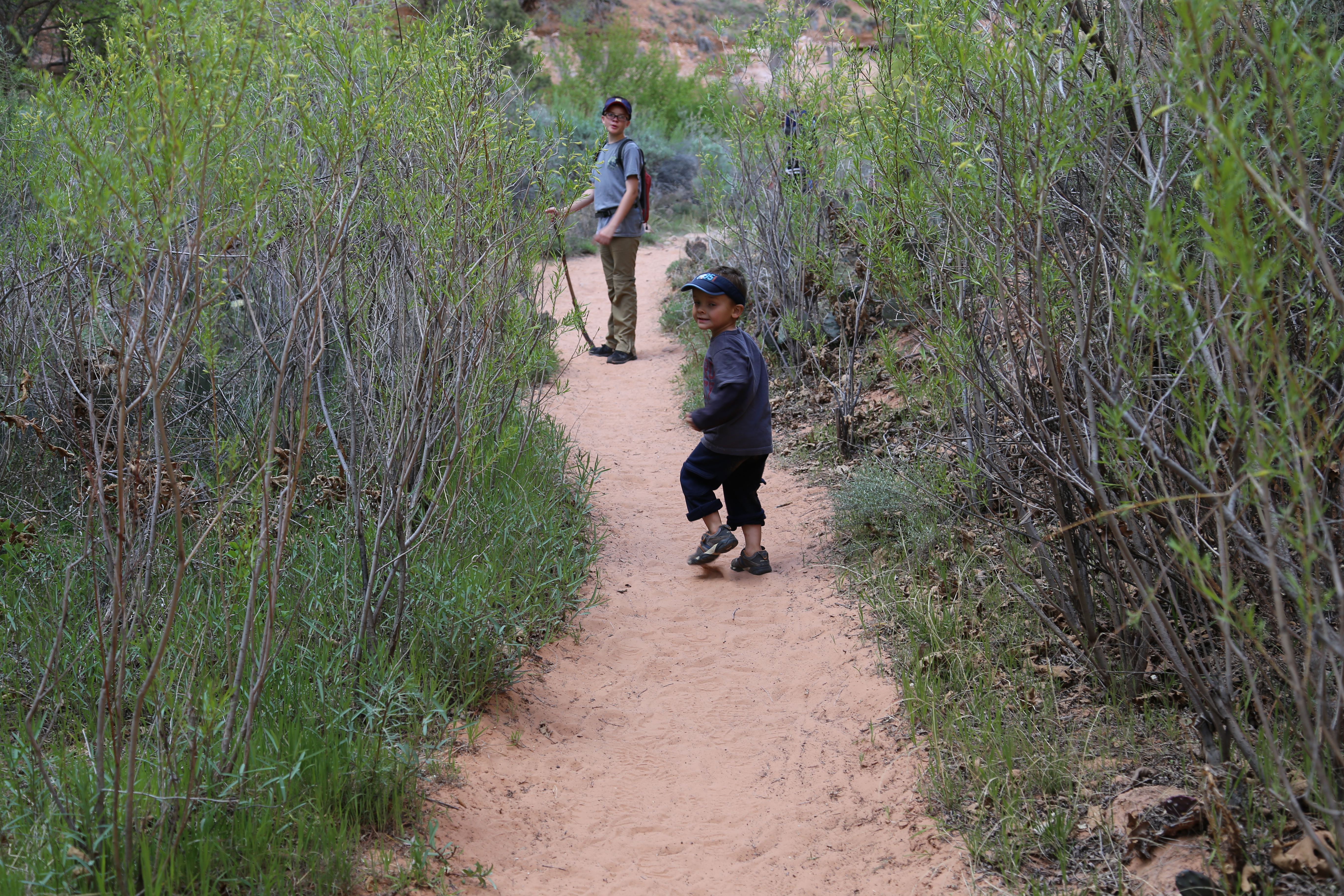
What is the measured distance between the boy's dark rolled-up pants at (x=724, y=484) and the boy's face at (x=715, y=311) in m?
0.53

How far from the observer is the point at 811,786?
9.32 ft

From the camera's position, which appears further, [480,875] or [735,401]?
[735,401]

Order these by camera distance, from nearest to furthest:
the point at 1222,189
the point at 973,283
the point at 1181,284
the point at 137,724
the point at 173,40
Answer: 1. the point at 1222,189
2. the point at 1181,284
3. the point at 137,724
4. the point at 173,40
5. the point at 973,283

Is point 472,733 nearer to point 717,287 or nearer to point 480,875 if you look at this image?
point 480,875

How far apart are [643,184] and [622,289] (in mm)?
847

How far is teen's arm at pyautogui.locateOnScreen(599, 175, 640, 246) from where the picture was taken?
7.22 meters

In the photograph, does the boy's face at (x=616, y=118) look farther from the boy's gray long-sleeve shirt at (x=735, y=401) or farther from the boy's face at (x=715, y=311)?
the boy's gray long-sleeve shirt at (x=735, y=401)

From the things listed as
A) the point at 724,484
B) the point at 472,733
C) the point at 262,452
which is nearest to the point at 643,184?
the point at 724,484

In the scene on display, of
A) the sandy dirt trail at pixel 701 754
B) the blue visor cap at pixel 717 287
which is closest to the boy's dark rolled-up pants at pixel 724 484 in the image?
the sandy dirt trail at pixel 701 754

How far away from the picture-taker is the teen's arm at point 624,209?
23.7ft

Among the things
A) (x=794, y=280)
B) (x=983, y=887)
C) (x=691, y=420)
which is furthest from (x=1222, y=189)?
(x=794, y=280)

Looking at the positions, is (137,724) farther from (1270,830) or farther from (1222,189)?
(1270,830)

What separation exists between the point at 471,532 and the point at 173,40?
227cm

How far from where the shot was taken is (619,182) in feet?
24.5
